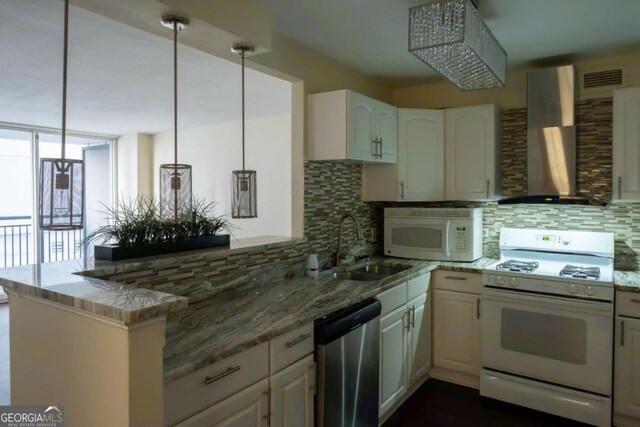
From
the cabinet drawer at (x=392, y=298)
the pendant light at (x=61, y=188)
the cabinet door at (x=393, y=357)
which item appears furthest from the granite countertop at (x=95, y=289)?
the cabinet door at (x=393, y=357)

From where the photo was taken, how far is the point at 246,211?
2.27 metres

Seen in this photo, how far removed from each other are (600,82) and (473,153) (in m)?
1.00

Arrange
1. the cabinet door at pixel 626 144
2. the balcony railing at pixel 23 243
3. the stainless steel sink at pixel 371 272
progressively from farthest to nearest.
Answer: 1. the balcony railing at pixel 23 243
2. the stainless steel sink at pixel 371 272
3. the cabinet door at pixel 626 144

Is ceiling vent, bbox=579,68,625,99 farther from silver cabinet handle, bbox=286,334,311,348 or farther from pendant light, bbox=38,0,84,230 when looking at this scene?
pendant light, bbox=38,0,84,230

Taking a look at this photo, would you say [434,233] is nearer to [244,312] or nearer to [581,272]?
[581,272]

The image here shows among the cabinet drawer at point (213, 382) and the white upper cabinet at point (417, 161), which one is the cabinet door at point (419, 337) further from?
the cabinet drawer at point (213, 382)

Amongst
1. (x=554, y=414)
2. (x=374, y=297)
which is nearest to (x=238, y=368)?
(x=374, y=297)

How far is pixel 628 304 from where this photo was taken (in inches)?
97.3

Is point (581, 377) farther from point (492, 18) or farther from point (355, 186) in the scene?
Result: point (492, 18)

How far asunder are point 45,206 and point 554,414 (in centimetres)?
305

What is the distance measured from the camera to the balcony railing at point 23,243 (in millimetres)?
5930

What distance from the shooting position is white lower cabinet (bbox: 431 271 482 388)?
9.86 feet

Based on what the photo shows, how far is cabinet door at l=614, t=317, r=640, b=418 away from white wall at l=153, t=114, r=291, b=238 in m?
3.70

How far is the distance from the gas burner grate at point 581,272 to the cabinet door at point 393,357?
43.1 inches
